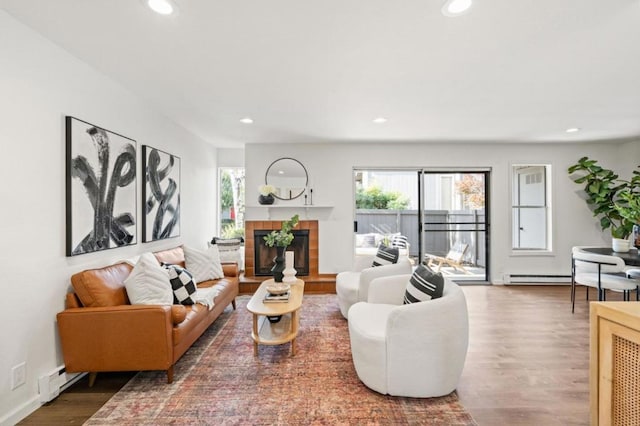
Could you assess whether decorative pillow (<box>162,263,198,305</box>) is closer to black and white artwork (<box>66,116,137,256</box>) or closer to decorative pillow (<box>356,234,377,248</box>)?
black and white artwork (<box>66,116,137,256</box>)

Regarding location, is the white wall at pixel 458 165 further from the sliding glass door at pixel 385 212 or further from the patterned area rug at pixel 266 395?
the patterned area rug at pixel 266 395

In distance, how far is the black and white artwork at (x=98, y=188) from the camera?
2234 millimetres

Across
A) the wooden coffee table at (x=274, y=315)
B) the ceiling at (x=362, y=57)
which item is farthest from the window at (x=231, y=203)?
the wooden coffee table at (x=274, y=315)

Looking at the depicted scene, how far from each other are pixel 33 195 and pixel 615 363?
10.7 ft

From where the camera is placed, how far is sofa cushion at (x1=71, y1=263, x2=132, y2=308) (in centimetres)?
217

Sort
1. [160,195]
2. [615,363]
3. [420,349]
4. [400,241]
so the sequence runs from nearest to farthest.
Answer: [615,363]
[420,349]
[160,195]
[400,241]

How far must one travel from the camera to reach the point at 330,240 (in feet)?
16.9

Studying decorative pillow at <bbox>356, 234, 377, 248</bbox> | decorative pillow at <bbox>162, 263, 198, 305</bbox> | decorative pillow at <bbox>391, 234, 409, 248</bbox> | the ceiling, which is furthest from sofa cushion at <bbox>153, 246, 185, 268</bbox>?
decorative pillow at <bbox>391, 234, 409, 248</bbox>

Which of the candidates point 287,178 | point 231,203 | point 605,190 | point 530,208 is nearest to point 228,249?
point 231,203

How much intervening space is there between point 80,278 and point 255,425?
63.9 inches

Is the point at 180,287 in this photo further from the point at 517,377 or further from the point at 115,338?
the point at 517,377

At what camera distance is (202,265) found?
3.61 m

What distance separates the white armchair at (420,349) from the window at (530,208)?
161 inches

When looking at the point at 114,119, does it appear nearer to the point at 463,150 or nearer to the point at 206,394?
the point at 206,394
